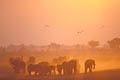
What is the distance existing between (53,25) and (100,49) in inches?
23.5

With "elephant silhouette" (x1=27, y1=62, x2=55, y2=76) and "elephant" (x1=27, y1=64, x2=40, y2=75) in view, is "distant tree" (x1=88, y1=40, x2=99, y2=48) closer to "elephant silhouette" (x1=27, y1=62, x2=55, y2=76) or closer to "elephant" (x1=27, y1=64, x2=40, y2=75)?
"elephant silhouette" (x1=27, y1=62, x2=55, y2=76)

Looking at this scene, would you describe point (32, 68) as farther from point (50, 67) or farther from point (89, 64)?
point (89, 64)

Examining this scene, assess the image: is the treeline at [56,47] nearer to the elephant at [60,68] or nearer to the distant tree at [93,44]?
the distant tree at [93,44]

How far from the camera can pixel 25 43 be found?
99.3 inches

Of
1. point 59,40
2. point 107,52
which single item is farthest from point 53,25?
point 107,52

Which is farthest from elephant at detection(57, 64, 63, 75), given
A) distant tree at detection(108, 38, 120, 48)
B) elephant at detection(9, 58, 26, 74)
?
distant tree at detection(108, 38, 120, 48)

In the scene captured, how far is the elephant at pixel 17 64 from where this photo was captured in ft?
8.11

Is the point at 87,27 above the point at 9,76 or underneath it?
above

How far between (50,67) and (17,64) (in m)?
0.37

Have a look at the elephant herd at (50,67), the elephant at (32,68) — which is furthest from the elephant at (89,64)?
the elephant at (32,68)

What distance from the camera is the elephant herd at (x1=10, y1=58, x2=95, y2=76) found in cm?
249

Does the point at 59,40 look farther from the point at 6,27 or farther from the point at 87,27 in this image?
the point at 6,27

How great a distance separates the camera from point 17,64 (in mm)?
2500

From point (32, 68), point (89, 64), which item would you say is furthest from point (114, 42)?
point (32, 68)
